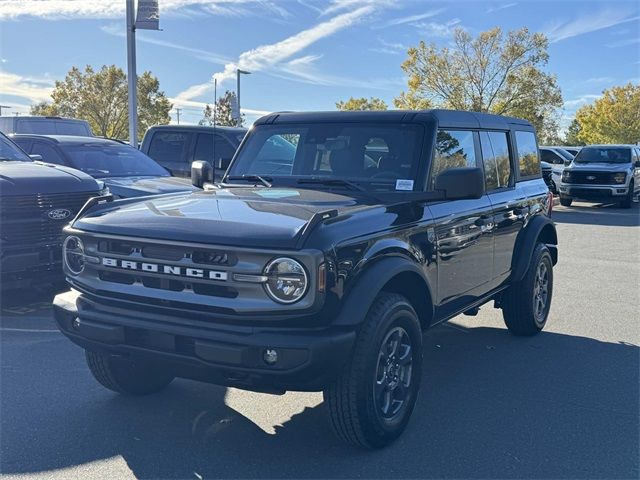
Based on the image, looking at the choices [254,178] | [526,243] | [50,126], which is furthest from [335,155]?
[50,126]

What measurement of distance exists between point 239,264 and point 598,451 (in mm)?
2349

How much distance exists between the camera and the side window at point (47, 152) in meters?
9.06

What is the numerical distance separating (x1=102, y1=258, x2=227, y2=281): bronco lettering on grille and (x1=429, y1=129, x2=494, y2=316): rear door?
5.32ft

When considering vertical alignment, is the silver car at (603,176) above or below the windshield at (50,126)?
below

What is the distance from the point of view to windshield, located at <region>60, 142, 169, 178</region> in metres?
9.16

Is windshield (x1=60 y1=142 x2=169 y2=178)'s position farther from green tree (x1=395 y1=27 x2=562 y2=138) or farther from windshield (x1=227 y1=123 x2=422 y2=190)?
green tree (x1=395 y1=27 x2=562 y2=138)

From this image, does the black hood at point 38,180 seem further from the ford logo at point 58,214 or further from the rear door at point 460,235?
the rear door at point 460,235

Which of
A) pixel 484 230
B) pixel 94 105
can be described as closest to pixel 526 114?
pixel 94 105

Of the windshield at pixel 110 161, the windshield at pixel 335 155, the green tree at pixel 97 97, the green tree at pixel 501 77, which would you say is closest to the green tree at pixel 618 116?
the green tree at pixel 501 77

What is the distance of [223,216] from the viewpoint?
347cm

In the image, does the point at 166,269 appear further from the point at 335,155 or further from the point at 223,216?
the point at 335,155

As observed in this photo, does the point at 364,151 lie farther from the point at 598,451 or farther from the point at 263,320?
the point at 598,451

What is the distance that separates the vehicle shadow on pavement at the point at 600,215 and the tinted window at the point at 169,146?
9853mm

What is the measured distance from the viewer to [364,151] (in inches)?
179
